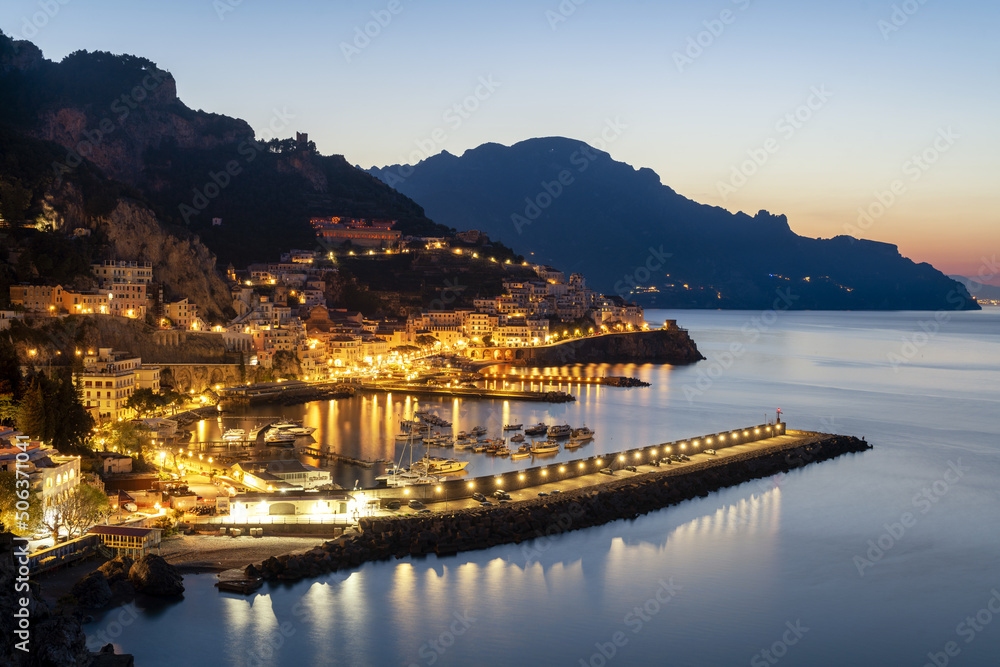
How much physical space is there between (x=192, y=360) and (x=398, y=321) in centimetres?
1406

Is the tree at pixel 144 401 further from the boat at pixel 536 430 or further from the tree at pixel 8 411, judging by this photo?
the boat at pixel 536 430

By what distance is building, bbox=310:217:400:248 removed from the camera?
47.2 meters

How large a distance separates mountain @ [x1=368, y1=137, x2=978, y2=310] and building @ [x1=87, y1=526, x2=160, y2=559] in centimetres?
11582

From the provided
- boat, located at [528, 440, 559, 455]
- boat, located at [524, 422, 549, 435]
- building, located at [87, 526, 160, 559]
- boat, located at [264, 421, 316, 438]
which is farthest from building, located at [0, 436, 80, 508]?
boat, located at [524, 422, 549, 435]

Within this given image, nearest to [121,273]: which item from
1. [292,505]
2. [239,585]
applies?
[292,505]

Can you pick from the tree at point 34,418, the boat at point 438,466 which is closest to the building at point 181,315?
the tree at point 34,418

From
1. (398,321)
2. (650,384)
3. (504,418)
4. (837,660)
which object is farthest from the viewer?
(398,321)

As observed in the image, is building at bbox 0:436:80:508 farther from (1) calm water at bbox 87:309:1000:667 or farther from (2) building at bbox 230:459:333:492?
(2) building at bbox 230:459:333:492

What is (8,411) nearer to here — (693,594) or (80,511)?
(80,511)

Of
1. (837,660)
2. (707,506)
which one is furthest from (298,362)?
(837,660)

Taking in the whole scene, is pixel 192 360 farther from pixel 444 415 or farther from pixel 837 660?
pixel 837 660

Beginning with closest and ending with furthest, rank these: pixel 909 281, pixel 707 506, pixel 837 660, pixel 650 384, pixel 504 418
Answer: pixel 837 660 → pixel 707 506 → pixel 504 418 → pixel 650 384 → pixel 909 281

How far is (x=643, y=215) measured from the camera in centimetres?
15250

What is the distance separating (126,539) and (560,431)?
1177 centimetres
